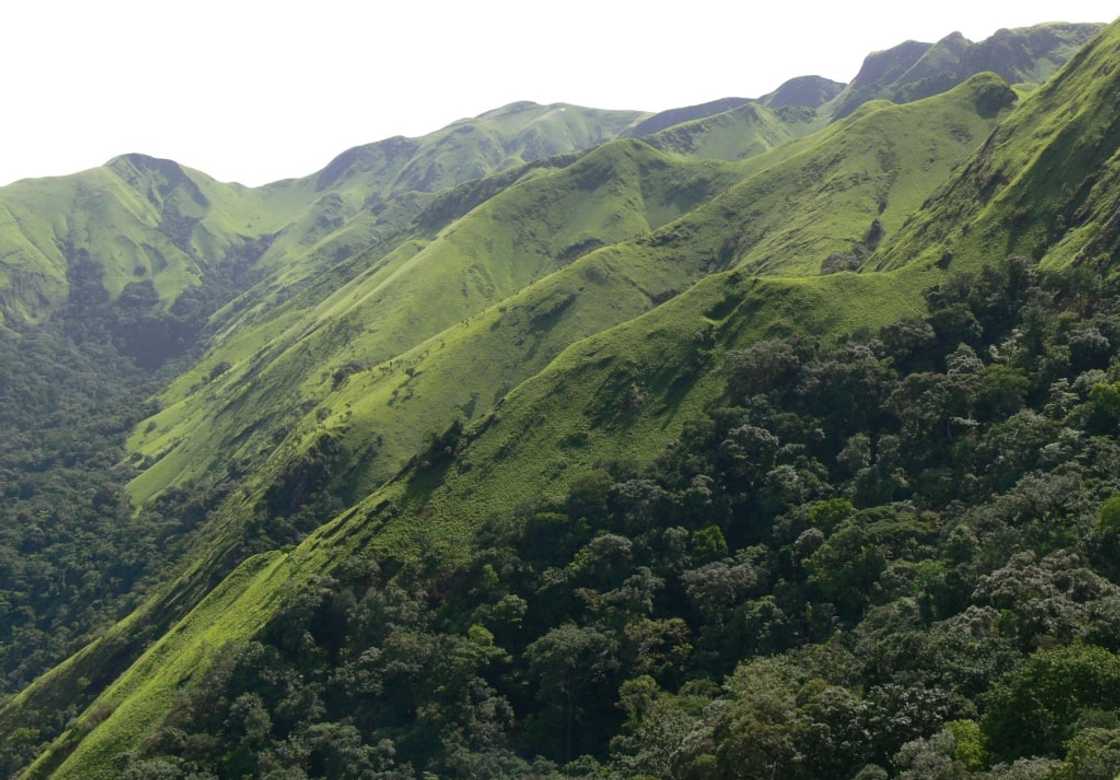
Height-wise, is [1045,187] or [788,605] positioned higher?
[1045,187]

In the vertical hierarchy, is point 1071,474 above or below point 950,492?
above

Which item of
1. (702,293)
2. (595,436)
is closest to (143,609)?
(595,436)

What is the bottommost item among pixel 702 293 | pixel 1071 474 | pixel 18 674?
A: pixel 18 674

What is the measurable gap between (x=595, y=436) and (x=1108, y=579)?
70.9 m

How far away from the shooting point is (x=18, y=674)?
168 meters

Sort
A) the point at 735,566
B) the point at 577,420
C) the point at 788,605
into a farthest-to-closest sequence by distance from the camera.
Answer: the point at 577,420 < the point at 735,566 < the point at 788,605

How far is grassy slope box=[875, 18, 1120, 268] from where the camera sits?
11362cm

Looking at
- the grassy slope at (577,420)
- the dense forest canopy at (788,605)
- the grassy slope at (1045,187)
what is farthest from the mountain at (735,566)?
the grassy slope at (1045,187)

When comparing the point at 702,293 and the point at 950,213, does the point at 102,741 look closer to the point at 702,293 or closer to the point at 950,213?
the point at 702,293

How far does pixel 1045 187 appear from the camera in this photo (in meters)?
125

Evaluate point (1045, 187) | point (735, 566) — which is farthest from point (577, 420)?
point (1045, 187)

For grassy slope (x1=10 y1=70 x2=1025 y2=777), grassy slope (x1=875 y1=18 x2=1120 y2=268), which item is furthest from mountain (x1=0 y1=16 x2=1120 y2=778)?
grassy slope (x1=875 y1=18 x2=1120 y2=268)

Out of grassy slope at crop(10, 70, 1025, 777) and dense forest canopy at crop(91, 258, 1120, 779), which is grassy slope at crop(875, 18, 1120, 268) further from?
dense forest canopy at crop(91, 258, 1120, 779)

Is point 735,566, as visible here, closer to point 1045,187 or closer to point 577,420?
point 577,420
